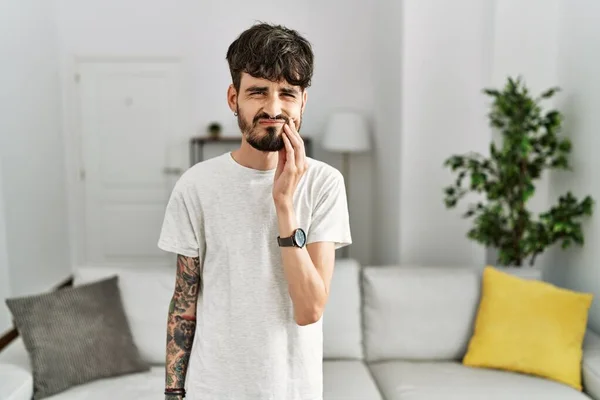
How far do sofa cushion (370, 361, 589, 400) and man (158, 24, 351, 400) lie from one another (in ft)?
4.27

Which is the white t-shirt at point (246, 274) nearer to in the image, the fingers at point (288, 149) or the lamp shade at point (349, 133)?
the fingers at point (288, 149)

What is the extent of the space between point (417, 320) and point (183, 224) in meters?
1.76

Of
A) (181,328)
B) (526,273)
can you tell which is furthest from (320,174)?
(526,273)

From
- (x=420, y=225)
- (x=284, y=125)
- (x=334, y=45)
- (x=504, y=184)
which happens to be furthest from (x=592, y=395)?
(x=334, y=45)

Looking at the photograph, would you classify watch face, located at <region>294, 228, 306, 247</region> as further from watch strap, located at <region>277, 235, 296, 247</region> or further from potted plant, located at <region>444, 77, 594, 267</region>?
potted plant, located at <region>444, 77, 594, 267</region>

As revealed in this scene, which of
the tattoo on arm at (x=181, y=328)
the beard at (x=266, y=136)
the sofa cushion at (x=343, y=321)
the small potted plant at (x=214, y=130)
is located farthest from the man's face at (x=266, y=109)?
the small potted plant at (x=214, y=130)

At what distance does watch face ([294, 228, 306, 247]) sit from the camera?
1.12 metres

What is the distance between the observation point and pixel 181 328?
1.27 m

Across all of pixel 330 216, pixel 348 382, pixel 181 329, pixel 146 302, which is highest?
pixel 330 216

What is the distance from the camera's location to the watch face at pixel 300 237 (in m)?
1.12

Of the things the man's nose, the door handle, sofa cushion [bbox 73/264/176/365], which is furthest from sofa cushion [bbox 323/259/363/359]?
the door handle

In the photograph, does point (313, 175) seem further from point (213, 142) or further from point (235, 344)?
point (213, 142)

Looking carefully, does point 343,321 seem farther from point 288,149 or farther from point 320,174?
point 288,149

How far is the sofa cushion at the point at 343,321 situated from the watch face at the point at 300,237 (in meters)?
1.56
